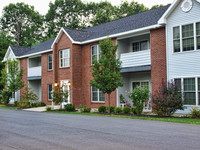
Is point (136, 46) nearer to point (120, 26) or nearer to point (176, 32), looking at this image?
point (120, 26)

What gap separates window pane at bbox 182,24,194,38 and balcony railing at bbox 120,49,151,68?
3231 mm

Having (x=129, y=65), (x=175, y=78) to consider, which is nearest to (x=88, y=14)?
(x=129, y=65)

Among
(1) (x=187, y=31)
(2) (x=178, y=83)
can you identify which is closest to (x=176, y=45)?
(1) (x=187, y=31)

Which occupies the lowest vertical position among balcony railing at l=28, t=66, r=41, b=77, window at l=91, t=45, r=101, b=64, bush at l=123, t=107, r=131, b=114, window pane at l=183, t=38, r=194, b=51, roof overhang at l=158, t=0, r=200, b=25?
bush at l=123, t=107, r=131, b=114

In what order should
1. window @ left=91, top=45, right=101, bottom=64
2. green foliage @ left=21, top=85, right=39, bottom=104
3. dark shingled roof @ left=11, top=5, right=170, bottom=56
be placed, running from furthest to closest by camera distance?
green foliage @ left=21, top=85, right=39, bottom=104, window @ left=91, top=45, right=101, bottom=64, dark shingled roof @ left=11, top=5, right=170, bottom=56

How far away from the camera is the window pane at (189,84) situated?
16547mm

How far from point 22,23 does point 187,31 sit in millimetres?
52343

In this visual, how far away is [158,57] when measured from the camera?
741 inches

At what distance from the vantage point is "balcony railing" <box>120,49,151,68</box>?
773 inches

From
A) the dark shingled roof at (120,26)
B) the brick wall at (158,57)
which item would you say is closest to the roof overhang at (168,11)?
the brick wall at (158,57)

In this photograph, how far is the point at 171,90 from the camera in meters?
16.2

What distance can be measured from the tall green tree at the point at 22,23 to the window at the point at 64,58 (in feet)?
112

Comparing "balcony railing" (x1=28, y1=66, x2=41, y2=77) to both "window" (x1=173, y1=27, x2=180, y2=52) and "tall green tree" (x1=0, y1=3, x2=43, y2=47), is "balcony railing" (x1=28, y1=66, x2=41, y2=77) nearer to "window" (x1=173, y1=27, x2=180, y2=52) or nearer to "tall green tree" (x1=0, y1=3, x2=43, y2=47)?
"window" (x1=173, y1=27, x2=180, y2=52)

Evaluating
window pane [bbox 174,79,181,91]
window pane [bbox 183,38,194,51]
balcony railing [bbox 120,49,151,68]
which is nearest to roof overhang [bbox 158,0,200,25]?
window pane [bbox 183,38,194,51]
